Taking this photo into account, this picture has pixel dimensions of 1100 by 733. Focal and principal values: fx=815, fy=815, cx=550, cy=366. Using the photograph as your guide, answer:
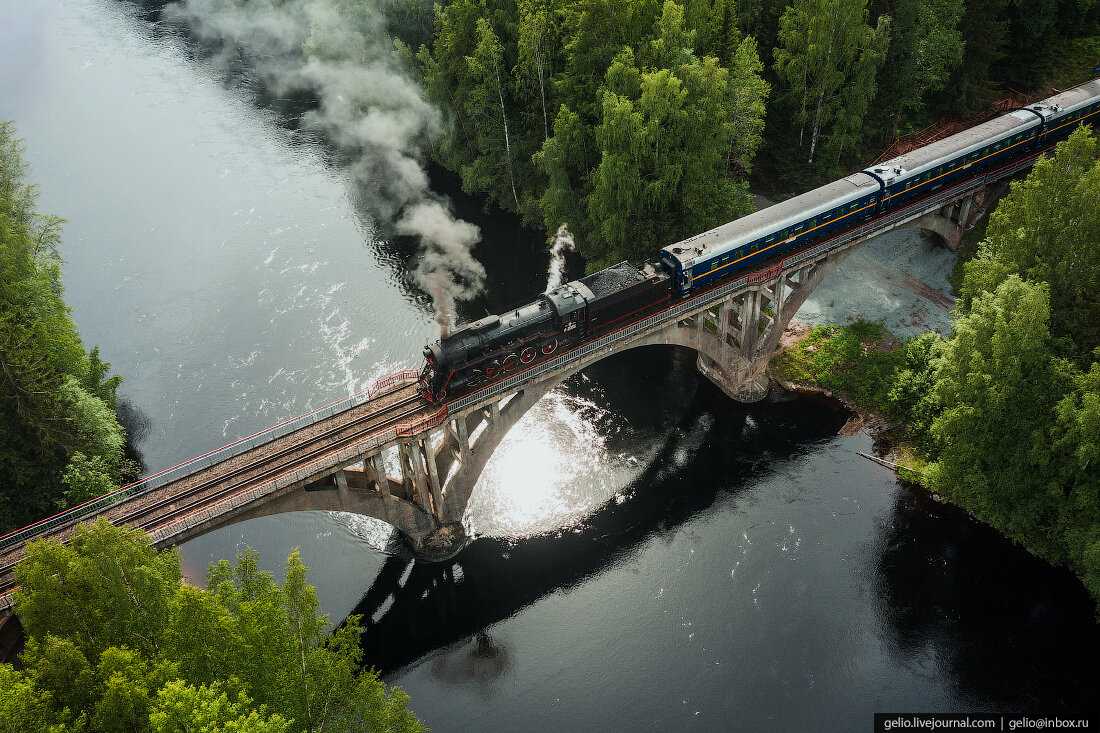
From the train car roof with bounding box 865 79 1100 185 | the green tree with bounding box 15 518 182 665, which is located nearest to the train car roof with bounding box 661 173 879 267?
the train car roof with bounding box 865 79 1100 185

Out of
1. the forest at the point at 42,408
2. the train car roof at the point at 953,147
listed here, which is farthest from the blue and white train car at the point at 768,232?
the forest at the point at 42,408

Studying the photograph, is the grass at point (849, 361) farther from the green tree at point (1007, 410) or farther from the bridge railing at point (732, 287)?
the green tree at point (1007, 410)

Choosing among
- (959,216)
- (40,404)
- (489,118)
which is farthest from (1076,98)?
(40,404)

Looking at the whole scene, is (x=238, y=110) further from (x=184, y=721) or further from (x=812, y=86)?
(x=184, y=721)

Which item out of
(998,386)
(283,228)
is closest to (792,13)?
(998,386)

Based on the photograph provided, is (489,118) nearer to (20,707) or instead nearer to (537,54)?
(537,54)

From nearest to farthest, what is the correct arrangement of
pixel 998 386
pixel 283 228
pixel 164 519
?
pixel 164 519 < pixel 998 386 < pixel 283 228

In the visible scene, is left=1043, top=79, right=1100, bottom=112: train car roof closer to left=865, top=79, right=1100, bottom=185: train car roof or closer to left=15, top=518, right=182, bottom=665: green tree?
left=865, top=79, right=1100, bottom=185: train car roof
